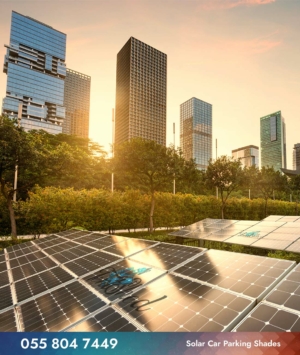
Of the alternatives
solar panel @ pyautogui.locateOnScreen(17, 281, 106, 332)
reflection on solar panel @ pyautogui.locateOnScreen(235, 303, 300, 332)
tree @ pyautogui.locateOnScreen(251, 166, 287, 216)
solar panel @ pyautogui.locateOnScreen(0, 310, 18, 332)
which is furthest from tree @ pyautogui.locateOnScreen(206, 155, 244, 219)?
solar panel @ pyautogui.locateOnScreen(0, 310, 18, 332)

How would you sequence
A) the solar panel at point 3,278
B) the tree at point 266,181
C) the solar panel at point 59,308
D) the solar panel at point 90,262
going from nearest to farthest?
the solar panel at point 59,308, the solar panel at point 90,262, the solar panel at point 3,278, the tree at point 266,181

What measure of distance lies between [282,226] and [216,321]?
14.9m

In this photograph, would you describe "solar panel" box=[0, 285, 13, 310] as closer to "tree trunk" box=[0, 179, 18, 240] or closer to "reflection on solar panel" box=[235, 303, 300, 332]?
"reflection on solar panel" box=[235, 303, 300, 332]

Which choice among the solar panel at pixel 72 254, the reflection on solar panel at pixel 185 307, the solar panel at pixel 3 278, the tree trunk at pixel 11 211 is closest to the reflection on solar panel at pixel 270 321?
the reflection on solar panel at pixel 185 307

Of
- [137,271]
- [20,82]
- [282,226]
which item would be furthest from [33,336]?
[20,82]

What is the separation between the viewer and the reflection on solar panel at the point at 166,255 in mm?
7062

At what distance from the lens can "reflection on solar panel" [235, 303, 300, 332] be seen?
380 centimetres

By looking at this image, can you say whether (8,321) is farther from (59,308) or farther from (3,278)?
(3,278)

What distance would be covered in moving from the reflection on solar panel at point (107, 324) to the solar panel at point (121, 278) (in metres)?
0.60

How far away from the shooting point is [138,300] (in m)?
5.06

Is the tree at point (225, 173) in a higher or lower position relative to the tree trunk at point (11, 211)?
higher

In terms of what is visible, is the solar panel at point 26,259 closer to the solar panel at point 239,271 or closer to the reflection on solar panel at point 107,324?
the reflection on solar panel at point 107,324

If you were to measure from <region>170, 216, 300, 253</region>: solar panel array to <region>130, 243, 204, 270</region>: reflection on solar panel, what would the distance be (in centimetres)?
669

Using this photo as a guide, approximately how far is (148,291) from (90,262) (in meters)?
3.49
